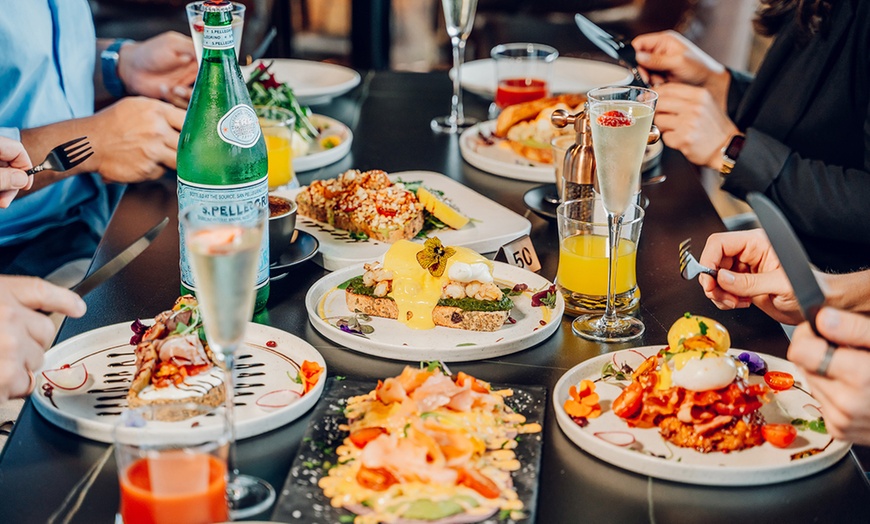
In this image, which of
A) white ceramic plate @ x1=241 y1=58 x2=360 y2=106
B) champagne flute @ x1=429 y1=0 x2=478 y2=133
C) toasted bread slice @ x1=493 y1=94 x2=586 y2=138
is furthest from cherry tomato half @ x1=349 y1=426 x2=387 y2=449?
white ceramic plate @ x1=241 y1=58 x2=360 y2=106

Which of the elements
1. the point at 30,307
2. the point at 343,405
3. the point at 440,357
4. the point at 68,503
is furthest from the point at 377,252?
the point at 68,503

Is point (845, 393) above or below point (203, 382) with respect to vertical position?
above

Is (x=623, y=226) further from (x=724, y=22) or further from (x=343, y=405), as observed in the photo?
(x=724, y=22)

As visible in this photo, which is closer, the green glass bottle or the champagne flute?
the green glass bottle

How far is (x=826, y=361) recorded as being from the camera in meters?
1.10

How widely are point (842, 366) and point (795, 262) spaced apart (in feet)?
0.41

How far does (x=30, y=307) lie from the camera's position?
1.21 metres

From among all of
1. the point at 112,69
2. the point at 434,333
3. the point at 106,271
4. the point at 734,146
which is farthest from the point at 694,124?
the point at 112,69

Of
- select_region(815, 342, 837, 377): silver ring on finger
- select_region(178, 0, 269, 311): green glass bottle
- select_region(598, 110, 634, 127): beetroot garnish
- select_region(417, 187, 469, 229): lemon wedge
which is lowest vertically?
select_region(417, 187, 469, 229): lemon wedge

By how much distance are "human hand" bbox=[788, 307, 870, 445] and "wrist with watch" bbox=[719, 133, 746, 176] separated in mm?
1149

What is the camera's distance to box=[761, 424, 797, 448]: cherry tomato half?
1.19 metres

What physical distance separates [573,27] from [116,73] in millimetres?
3166

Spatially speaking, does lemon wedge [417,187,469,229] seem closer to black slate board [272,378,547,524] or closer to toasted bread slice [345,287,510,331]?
toasted bread slice [345,287,510,331]

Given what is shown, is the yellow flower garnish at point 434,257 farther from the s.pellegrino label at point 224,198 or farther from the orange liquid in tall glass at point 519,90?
the orange liquid in tall glass at point 519,90
